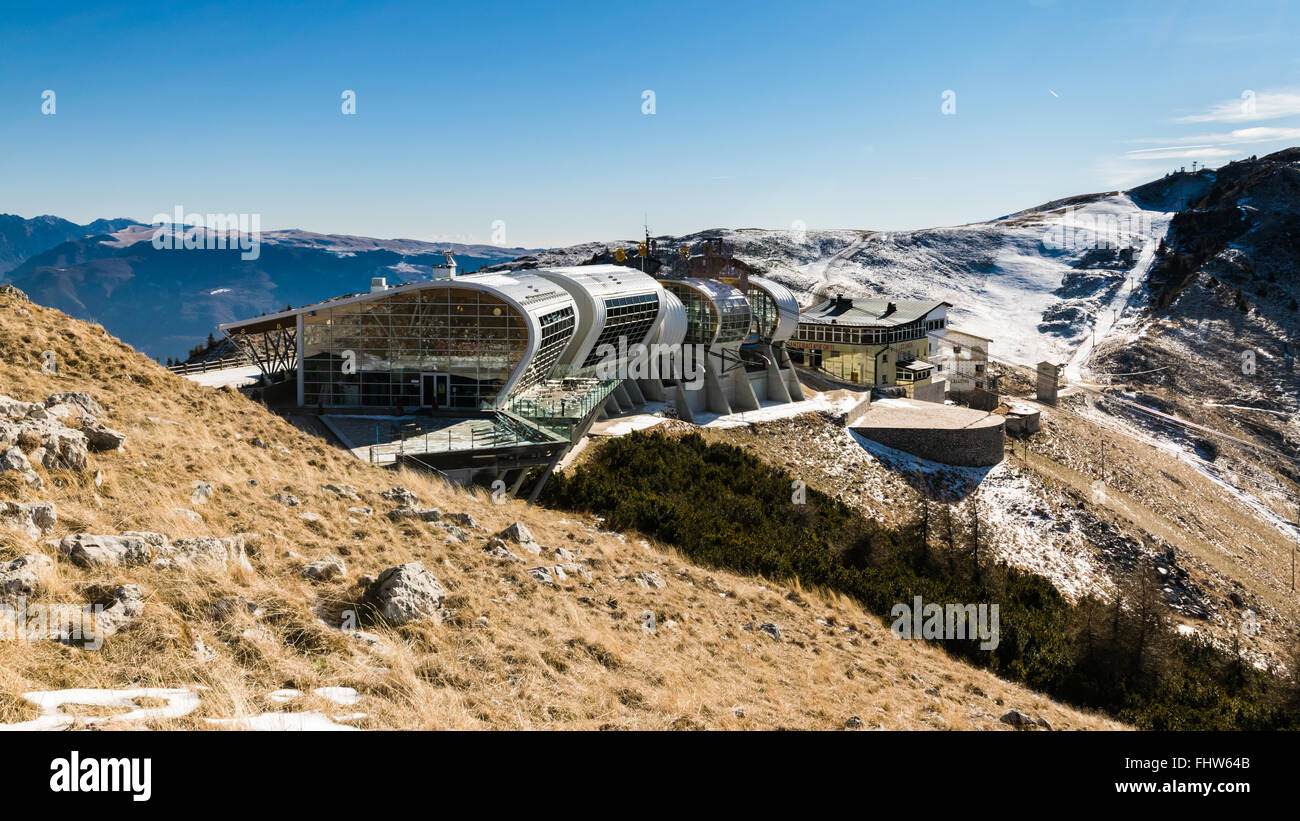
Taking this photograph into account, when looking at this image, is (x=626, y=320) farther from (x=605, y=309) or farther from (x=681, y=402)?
(x=681, y=402)

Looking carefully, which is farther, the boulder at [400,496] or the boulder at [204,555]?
the boulder at [400,496]

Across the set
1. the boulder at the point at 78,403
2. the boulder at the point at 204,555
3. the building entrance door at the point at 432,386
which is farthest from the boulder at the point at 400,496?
the building entrance door at the point at 432,386

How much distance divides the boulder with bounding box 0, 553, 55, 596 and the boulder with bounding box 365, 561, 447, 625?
3822mm

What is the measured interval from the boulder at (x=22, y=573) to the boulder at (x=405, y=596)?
12.5 ft

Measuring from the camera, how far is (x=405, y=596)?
37.8 feet

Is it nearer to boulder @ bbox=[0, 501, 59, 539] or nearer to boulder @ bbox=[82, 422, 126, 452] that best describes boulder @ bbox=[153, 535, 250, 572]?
boulder @ bbox=[0, 501, 59, 539]

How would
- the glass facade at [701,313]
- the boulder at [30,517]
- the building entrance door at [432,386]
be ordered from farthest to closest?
1. the glass facade at [701,313]
2. the building entrance door at [432,386]
3. the boulder at [30,517]

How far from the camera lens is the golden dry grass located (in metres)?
8.99

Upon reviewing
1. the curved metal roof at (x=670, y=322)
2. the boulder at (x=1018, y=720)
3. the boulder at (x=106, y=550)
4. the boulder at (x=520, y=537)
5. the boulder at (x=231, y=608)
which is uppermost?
the curved metal roof at (x=670, y=322)

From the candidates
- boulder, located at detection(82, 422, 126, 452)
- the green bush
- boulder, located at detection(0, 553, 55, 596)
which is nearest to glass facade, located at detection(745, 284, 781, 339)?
the green bush

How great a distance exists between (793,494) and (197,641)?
30.3m

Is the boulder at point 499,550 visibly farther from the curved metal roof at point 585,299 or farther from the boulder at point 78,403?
the curved metal roof at point 585,299

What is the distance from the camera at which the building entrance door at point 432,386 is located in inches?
1316

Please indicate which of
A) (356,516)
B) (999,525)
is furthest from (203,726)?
(999,525)
